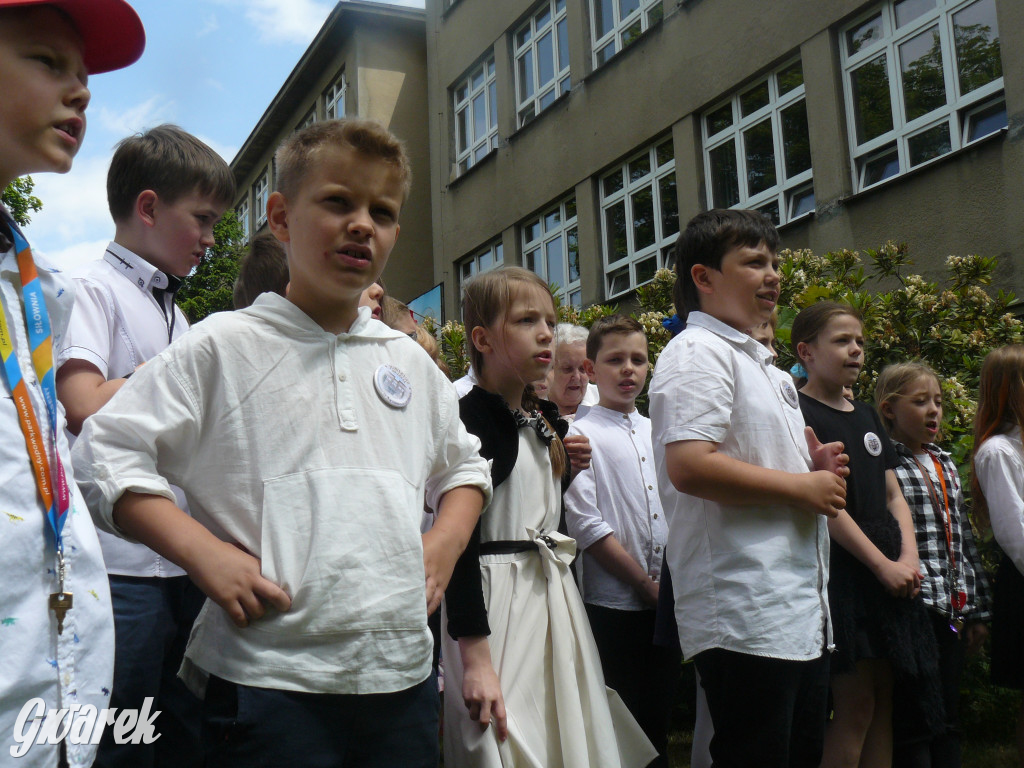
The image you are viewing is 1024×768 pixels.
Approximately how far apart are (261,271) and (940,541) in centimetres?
309

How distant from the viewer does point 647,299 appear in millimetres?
8773

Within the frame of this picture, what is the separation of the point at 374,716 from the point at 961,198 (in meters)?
9.71

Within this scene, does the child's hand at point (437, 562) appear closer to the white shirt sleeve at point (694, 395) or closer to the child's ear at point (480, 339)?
the white shirt sleeve at point (694, 395)

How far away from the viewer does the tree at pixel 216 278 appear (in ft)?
80.6

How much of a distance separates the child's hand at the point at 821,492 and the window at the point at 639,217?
11723mm

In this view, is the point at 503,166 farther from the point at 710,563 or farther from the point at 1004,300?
the point at 710,563

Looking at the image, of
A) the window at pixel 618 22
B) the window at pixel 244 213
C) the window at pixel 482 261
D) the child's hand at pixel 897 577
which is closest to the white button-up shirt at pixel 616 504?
the child's hand at pixel 897 577

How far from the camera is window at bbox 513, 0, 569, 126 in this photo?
1700 centimetres

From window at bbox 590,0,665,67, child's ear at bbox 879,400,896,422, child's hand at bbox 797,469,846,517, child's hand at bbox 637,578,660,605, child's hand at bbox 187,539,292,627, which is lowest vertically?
child's hand at bbox 637,578,660,605

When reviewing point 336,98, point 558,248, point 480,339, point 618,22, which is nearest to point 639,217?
point 558,248

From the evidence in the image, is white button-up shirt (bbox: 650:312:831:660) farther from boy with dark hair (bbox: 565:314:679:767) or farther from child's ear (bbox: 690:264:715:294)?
boy with dark hair (bbox: 565:314:679:767)

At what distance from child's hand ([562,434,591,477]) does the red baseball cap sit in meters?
2.02

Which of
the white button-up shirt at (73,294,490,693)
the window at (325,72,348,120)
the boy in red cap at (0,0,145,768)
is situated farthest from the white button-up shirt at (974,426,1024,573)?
the window at (325,72,348,120)

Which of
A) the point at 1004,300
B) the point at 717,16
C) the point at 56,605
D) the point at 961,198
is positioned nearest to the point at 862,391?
the point at 1004,300
